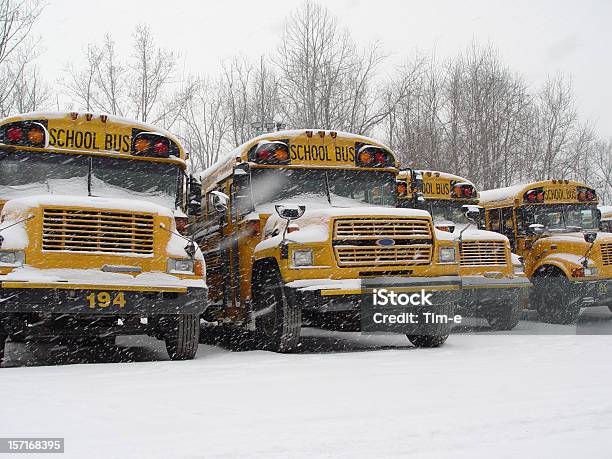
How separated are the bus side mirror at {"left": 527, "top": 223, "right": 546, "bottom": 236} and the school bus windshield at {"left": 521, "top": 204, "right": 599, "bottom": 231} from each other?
0.57ft

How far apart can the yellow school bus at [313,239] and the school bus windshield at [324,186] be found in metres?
0.01

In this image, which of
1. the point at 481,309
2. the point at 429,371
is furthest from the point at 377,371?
the point at 481,309

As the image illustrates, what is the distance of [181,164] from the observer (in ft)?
27.0

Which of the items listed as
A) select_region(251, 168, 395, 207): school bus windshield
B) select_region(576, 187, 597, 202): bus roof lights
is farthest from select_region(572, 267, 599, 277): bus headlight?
select_region(251, 168, 395, 207): school bus windshield

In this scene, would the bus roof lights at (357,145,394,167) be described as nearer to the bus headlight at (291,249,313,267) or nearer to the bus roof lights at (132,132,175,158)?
the bus headlight at (291,249,313,267)

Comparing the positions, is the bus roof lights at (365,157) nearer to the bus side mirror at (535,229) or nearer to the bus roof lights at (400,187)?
the bus roof lights at (400,187)

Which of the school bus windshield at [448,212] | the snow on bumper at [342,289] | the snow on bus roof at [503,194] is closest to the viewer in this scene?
the snow on bumper at [342,289]

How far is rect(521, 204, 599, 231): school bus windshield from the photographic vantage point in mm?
12867

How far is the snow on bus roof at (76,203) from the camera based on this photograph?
654 cm

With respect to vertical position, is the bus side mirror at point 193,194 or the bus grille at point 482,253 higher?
the bus side mirror at point 193,194

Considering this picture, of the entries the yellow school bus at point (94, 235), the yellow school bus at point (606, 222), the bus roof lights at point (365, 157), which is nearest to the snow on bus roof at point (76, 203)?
the yellow school bus at point (94, 235)

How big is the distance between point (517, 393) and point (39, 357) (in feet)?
18.0

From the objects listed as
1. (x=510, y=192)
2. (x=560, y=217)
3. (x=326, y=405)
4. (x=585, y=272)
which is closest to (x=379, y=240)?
(x=326, y=405)

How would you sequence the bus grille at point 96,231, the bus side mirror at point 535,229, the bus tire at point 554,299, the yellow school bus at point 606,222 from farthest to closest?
the yellow school bus at point 606,222 < the bus side mirror at point 535,229 < the bus tire at point 554,299 < the bus grille at point 96,231
